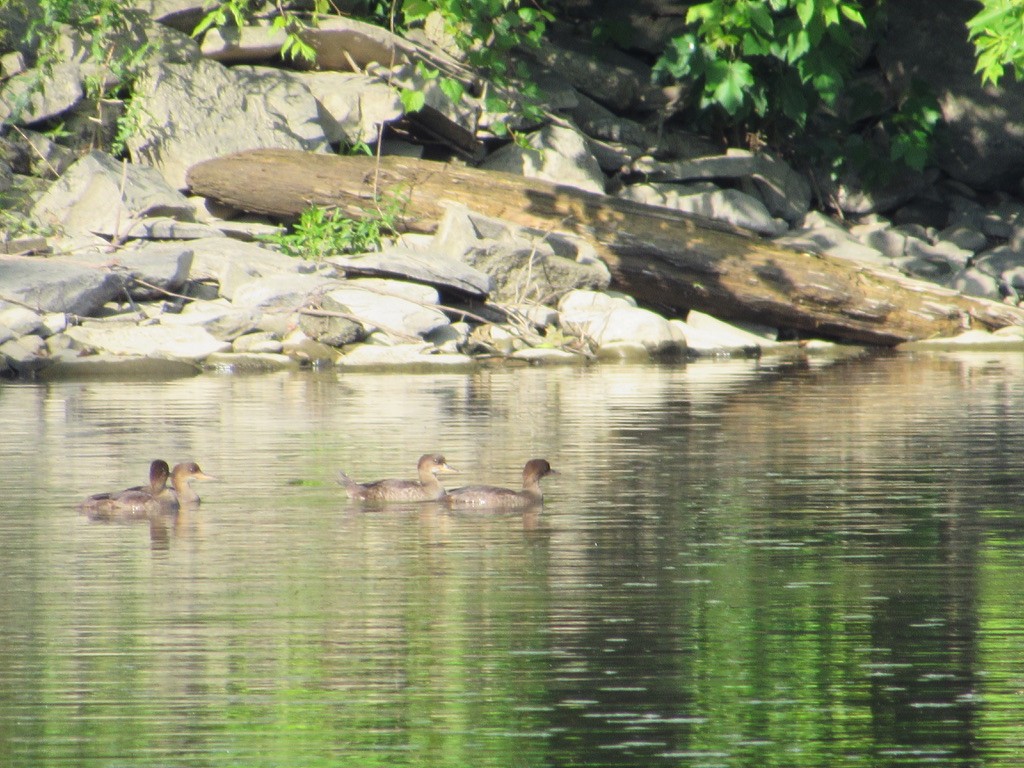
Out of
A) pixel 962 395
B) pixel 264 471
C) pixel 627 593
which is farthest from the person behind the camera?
pixel 962 395

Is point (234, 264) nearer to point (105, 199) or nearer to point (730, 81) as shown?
point (105, 199)

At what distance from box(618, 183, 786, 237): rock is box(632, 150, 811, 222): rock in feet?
1.91

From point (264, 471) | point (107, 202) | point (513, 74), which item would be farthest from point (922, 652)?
point (513, 74)

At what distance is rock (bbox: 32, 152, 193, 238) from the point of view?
2278 centimetres

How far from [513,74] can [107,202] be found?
6982 millimetres

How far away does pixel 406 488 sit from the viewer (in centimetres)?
1033

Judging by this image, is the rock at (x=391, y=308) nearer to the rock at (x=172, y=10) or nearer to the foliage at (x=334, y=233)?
the foliage at (x=334, y=233)

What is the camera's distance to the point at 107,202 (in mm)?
22828

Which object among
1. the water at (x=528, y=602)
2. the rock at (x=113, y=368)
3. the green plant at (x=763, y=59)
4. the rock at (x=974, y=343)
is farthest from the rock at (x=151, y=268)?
the rock at (x=974, y=343)

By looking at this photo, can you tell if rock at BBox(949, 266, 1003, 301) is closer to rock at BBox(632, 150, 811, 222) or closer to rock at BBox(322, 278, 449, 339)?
rock at BBox(632, 150, 811, 222)

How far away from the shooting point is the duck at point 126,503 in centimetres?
985

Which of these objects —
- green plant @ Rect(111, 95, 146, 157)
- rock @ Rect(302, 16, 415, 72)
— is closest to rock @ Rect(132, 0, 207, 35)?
green plant @ Rect(111, 95, 146, 157)

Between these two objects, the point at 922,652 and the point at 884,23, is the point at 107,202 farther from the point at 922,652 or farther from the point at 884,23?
Result: the point at 922,652

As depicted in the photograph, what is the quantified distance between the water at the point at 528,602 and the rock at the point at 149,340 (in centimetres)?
605
